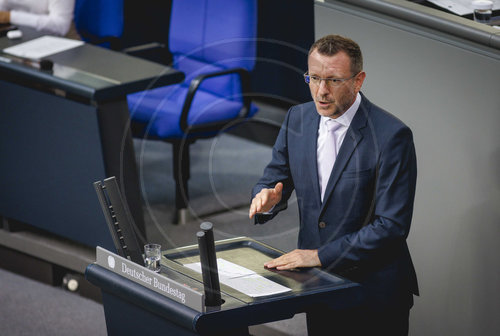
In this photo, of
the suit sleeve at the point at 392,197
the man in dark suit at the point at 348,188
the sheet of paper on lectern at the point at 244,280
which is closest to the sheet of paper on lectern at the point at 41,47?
the man in dark suit at the point at 348,188

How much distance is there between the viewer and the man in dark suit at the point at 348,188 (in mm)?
2330

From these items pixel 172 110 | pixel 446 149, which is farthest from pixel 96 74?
pixel 446 149

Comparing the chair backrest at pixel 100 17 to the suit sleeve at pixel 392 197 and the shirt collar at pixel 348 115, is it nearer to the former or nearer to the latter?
the shirt collar at pixel 348 115

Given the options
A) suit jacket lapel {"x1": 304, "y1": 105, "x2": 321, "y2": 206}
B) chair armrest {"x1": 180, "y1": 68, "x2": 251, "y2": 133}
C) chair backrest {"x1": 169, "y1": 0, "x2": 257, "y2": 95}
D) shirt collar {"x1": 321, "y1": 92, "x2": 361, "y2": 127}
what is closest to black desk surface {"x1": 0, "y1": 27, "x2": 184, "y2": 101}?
chair armrest {"x1": 180, "y1": 68, "x2": 251, "y2": 133}

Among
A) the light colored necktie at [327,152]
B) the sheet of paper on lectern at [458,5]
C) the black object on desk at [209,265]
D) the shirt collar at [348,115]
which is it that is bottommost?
the black object on desk at [209,265]

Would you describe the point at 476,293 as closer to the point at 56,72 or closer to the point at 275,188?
the point at 275,188

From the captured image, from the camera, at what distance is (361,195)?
244 cm

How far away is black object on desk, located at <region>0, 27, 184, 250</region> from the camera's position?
390cm

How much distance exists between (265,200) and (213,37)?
2253mm

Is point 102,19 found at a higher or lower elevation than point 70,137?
higher

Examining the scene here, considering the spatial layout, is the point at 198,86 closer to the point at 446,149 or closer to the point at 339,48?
the point at 446,149

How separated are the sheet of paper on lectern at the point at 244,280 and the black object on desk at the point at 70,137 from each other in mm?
1430

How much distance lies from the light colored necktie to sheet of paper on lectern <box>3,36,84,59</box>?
2.18m

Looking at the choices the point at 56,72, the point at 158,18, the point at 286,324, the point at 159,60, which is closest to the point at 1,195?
the point at 56,72
